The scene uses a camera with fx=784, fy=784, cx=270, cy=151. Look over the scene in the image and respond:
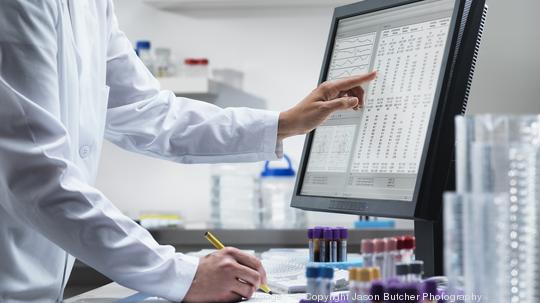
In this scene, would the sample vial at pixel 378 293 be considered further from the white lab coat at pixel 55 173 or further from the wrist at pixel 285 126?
the wrist at pixel 285 126

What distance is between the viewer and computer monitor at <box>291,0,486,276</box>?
1152mm

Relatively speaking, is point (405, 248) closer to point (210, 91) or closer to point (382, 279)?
point (382, 279)

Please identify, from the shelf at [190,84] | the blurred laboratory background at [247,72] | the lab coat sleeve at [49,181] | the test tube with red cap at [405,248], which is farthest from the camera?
the blurred laboratory background at [247,72]

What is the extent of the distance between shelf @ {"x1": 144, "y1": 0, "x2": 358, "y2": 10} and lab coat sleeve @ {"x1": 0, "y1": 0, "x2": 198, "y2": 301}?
2.12 metres

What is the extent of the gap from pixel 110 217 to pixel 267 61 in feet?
7.51

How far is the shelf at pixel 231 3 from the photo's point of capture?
10.6ft

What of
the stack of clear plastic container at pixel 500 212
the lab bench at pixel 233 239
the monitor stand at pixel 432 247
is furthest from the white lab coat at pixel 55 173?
the lab bench at pixel 233 239

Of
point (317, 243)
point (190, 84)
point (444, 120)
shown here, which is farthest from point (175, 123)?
point (190, 84)

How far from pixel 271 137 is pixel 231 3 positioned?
1763mm

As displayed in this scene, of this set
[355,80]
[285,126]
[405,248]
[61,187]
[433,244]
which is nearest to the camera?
[405,248]

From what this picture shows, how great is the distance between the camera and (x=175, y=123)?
1654mm

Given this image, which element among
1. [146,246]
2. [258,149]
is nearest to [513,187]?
[146,246]

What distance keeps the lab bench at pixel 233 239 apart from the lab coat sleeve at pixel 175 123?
118cm

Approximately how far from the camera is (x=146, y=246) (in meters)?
1.12
